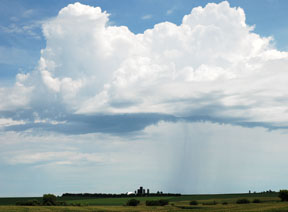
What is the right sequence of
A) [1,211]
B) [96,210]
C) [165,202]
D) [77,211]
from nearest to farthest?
1. [1,211]
2. [77,211]
3. [96,210]
4. [165,202]

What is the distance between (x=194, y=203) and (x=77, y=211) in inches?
2702

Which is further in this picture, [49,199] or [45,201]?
[49,199]

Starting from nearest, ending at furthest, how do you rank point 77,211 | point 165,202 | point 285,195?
point 77,211
point 285,195
point 165,202

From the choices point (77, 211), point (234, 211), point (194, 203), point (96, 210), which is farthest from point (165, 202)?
point (234, 211)

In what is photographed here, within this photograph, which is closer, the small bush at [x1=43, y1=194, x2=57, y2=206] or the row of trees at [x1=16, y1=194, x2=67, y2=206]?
the row of trees at [x1=16, y1=194, x2=67, y2=206]

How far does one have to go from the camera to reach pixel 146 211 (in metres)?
118

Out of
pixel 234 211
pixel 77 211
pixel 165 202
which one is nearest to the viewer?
pixel 234 211

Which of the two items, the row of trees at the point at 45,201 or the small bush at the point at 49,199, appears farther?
the small bush at the point at 49,199

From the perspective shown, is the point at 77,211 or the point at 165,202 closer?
the point at 77,211

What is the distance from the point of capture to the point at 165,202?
165 meters

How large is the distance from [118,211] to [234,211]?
39303 mm

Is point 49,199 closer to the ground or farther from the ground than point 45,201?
farther from the ground

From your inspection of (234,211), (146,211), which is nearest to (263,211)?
(234,211)

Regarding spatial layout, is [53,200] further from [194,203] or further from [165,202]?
[194,203]
